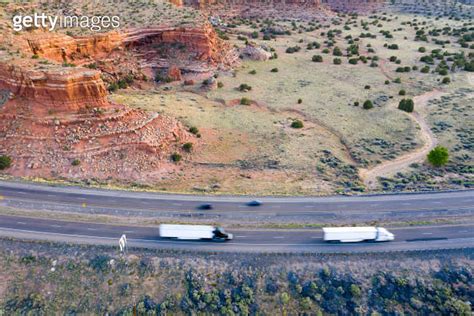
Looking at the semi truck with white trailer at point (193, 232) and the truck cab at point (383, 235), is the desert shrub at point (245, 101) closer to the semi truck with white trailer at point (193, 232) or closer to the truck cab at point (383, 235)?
the semi truck with white trailer at point (193, 232)

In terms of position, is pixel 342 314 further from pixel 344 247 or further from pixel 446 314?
pixel 446 314

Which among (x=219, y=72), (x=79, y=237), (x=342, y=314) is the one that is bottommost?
(x=342, y=314)

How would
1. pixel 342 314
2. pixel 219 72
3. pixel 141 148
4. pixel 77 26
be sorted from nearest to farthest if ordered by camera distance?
pixel 342 314
pixel 141 148
pixel 77 26
pixel 219 72

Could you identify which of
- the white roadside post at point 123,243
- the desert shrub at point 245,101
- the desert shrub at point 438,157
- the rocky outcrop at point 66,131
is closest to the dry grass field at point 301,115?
the desert shrub at point 245,101

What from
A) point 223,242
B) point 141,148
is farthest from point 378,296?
point 141,148

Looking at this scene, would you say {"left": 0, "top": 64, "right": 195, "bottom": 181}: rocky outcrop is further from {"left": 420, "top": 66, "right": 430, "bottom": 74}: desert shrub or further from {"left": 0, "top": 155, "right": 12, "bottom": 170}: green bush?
{"left": 420, "top": 66, "right": 430, "bottom": 74}: desert shrub

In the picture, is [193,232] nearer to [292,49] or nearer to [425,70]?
[425,70]

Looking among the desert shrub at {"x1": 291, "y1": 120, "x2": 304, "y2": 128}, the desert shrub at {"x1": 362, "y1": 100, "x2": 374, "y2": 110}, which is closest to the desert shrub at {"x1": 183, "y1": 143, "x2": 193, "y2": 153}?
the desert shrub at {"x1": 291, "y1": 120, "x2": 304, "y2": 128}
